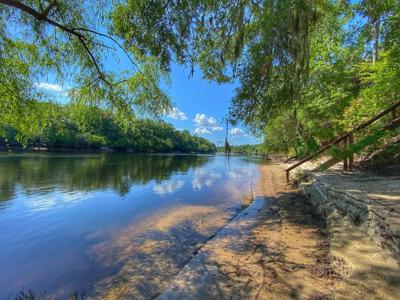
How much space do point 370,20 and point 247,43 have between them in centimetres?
742

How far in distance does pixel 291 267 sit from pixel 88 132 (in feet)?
25.2

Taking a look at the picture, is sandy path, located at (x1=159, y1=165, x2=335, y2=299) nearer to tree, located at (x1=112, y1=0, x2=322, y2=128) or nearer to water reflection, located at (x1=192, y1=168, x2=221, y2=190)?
tree, located at (x1=112, y1=0, x2=322, y2=128)

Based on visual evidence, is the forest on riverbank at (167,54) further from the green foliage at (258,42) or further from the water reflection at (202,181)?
the water reflection at (202,181)

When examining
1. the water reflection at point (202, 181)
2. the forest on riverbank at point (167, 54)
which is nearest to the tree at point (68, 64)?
the forest on riverbank at point (167, 54)

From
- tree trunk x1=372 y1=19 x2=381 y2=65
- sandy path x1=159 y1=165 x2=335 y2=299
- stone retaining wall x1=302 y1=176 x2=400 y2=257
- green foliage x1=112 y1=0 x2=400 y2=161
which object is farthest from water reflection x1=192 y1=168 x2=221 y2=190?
tree trunk x1=372 y1=19 x2=381 y2=65

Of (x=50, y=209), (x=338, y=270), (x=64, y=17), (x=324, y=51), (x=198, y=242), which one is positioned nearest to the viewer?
(x=338, y=270)

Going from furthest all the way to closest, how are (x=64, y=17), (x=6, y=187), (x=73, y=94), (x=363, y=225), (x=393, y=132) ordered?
(x=6, y=187) → (x=393, y=132) → (x=73, y=94) → (x=64, y=17) → (x=363, y=225)

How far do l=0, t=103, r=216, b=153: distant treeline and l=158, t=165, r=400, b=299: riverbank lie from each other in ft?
13.1

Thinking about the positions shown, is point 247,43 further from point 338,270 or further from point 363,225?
point 338,270

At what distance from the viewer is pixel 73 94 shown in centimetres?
657

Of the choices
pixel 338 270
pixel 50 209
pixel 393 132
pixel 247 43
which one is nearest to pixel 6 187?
pixel 50 209

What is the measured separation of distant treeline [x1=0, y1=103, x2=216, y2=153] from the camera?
21.2 ft

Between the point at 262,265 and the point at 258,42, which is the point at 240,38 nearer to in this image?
the point at 258,42

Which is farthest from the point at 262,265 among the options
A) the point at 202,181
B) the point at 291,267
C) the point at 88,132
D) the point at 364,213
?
the point at 202,181
